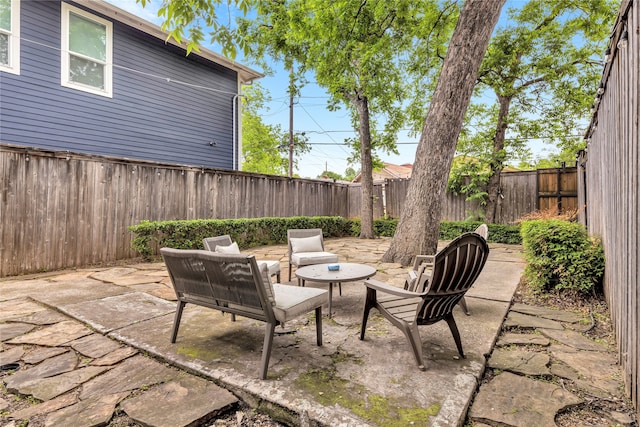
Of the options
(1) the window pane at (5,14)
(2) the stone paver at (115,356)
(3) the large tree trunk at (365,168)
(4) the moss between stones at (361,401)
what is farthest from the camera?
(3) the large tree trunk at (365,168)

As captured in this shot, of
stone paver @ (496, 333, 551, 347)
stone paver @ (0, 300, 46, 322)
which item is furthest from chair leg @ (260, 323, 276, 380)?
stone paver @ (0, 300, 46, 322)

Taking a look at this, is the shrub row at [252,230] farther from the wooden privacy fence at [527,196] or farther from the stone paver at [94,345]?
the stone paver at [94,345]

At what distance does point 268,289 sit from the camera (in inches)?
81.7

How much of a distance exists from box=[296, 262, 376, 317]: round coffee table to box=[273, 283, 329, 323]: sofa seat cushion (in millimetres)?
558

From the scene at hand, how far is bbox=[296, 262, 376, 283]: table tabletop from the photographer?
3033 mm

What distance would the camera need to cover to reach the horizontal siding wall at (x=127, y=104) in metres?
5.97

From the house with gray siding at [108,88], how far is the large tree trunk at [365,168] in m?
3.75

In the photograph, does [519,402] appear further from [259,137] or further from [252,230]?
[259,137]

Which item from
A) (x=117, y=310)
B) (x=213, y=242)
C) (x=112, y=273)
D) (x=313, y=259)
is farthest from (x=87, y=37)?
(x=313, y=259)

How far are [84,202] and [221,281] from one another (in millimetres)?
4607

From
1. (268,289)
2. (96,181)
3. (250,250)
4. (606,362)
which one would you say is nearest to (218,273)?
(268,289)

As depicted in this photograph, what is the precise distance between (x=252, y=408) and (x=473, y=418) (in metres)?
1.15

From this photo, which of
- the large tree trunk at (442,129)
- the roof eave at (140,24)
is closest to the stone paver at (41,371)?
the large tree trunk at (442,129)

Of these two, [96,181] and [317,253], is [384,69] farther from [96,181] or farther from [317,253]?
[96,181]
